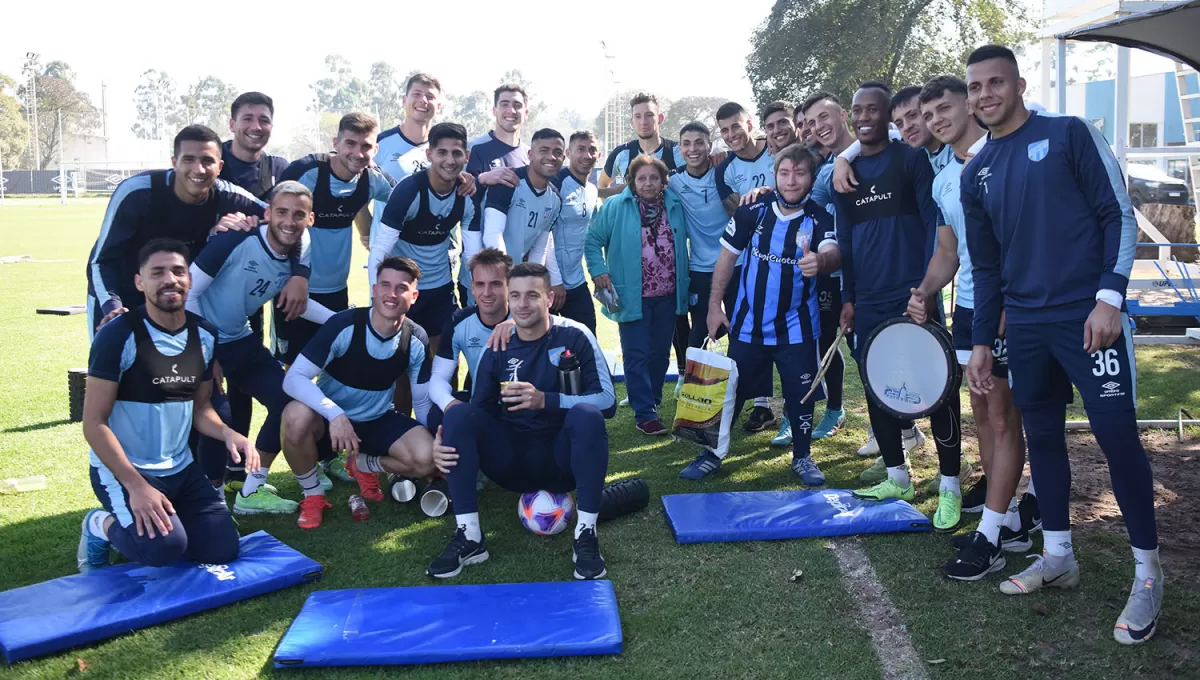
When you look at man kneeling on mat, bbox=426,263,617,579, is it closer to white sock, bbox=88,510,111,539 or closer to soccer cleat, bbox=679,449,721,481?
soccer cleat, bbox=679,449,721,481

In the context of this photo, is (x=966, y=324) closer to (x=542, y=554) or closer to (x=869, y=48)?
(x=542, y=554)

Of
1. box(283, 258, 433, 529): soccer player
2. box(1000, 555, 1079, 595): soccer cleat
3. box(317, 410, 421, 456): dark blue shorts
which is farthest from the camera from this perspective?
box(317, 410, 421, 456): dark blue shorts

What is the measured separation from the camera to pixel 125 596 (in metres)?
3.86

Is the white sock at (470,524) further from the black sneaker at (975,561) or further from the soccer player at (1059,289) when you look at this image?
the soccer player at (1059,289)

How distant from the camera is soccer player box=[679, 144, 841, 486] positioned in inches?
217

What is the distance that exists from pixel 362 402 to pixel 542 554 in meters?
1.48

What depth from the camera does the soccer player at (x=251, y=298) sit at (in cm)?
504

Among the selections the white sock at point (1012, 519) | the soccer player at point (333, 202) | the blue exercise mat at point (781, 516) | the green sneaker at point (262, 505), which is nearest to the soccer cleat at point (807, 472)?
the blue exercise mat at point (781, 516)

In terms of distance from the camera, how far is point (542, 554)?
15.0 feet

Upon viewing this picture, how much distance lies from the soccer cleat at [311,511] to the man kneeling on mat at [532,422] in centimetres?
93

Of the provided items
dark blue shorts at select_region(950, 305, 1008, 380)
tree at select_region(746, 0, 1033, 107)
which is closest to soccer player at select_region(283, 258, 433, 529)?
dark blue shorts at select_region(950, 305, 1008, 380)

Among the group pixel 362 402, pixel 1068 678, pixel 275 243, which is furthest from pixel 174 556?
pixel 1068 678

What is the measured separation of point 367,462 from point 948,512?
3227 millimetres

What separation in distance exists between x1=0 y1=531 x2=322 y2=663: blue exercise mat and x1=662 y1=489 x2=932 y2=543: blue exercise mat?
1.89 metres
